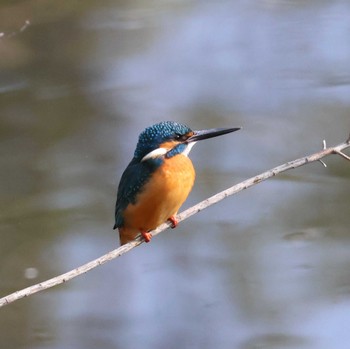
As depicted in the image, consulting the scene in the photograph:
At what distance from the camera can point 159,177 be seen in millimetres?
2924

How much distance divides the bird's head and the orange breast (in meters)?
0.03

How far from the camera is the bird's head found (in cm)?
296

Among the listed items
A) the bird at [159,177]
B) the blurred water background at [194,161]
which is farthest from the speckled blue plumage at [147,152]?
the blurred water background at [194,161]

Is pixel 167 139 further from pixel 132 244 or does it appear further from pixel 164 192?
pixel 132 244

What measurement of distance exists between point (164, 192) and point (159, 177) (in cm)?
5

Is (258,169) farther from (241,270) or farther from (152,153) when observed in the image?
(152,153)

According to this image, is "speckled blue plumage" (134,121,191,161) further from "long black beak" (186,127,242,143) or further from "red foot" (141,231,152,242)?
"red foot" (141,231,152,242)

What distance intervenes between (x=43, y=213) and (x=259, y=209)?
1.03 meters

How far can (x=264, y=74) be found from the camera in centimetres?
599

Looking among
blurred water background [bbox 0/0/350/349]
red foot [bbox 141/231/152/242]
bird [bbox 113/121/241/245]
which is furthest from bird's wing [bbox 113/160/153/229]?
blurred water background [bbox 0/0/350/349]

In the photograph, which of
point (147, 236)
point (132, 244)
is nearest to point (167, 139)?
point (147, 236)

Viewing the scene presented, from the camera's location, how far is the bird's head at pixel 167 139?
296 centimetres

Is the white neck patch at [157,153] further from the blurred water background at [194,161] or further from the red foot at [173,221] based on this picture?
the blurred water background at [194,161]

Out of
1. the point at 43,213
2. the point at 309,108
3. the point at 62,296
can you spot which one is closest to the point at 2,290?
the point at 62,296
